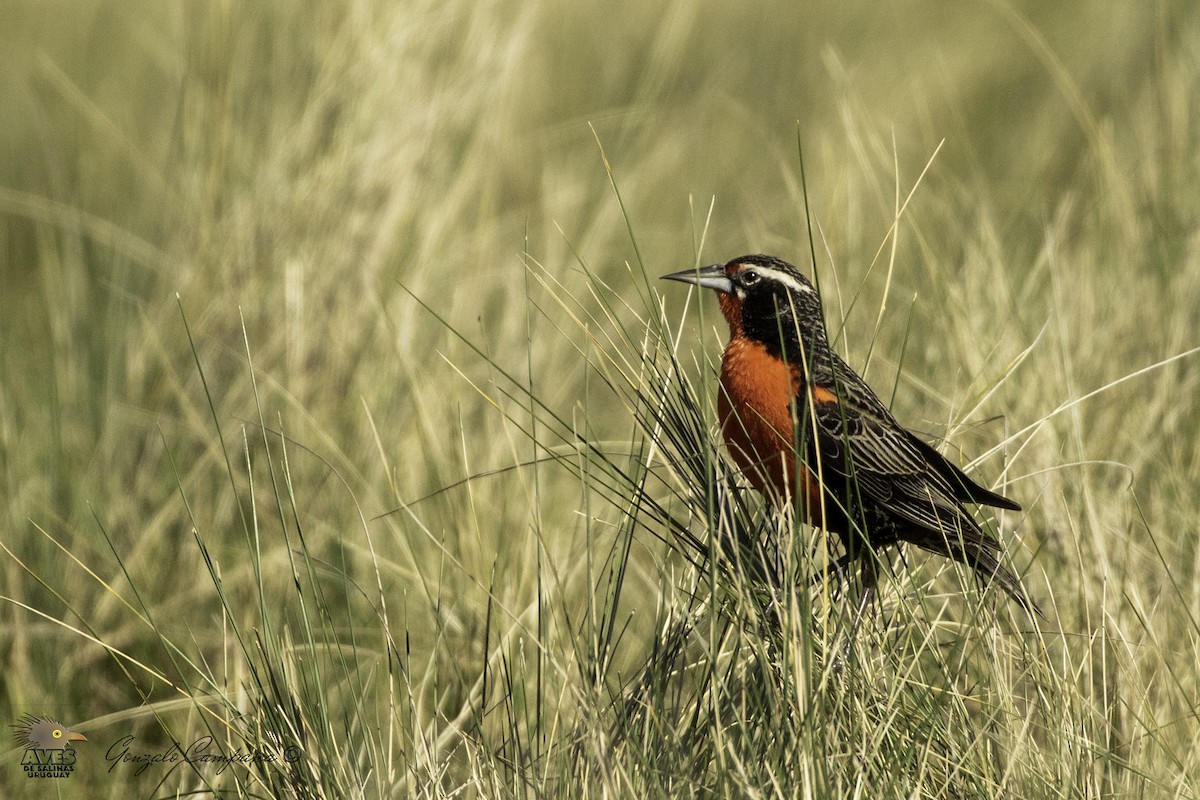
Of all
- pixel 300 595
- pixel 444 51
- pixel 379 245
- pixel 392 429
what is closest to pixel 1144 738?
pixel 300 595

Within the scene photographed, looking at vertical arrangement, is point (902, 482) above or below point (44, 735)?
above

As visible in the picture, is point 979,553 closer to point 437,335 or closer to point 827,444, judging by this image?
point 827,444

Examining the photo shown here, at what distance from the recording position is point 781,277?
11.3 ft

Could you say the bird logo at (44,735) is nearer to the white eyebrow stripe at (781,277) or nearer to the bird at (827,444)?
the bird at (827,444)

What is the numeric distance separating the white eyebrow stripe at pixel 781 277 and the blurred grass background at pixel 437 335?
0.27 metres

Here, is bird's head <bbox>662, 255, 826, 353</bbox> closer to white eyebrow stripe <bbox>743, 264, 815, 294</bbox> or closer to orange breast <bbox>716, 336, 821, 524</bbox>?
white eyebrow stripe <bbox>743, 264, 815, 294</bbox>

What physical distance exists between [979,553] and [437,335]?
8.83 ft

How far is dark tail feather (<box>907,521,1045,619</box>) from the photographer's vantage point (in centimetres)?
282

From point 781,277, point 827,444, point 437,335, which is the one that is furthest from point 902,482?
point 437,335

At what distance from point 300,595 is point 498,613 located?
866 mm

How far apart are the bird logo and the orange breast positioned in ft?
5.79

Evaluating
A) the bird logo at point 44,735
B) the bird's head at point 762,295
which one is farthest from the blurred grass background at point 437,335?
the bird's head at point 762,295

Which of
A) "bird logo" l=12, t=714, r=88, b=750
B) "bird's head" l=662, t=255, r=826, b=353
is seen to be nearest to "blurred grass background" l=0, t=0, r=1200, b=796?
"bird logo" l=12, t=714, r=88, b=750

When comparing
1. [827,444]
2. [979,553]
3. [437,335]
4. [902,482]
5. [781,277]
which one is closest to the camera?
[979,553]
